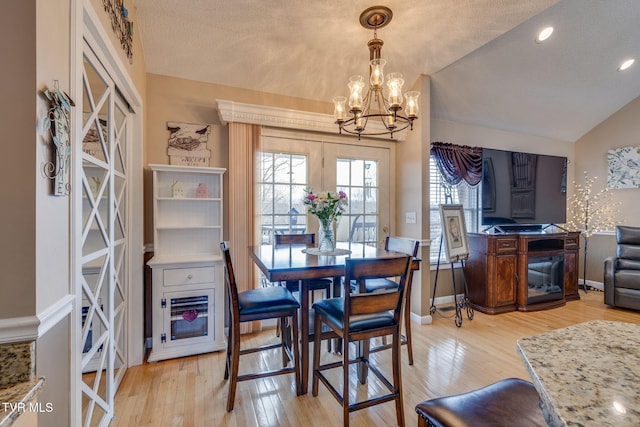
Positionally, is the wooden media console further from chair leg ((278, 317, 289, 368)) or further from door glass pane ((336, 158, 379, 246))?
chair leg ((278, 317, 289, 368))

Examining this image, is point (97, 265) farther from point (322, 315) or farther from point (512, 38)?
point (512, 38)

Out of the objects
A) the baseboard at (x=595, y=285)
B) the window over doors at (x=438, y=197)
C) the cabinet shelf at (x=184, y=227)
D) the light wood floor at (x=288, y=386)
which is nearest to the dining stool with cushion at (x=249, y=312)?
the light wood floor at (x=288, y=386)

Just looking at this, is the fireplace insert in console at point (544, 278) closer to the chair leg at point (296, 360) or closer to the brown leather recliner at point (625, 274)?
the brown leather recliner at point (625, 274)

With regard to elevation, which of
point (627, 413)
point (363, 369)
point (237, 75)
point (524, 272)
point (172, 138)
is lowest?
point (363, 369)

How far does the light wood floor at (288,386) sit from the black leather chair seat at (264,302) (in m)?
0.62

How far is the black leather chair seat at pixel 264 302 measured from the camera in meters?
2.01

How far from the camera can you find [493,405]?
3.00ft

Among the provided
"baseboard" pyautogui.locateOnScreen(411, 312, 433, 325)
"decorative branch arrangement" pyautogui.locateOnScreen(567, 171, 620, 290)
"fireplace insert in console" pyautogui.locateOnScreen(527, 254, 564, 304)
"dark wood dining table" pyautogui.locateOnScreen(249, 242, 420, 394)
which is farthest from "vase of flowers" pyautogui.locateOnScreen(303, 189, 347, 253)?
"decorative branch arrangement" pyautogui.locateOnScreen(567, 171, 620, 290)

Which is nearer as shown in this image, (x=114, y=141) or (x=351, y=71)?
(x=114, y=141)

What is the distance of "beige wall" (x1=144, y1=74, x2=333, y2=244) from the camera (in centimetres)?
279

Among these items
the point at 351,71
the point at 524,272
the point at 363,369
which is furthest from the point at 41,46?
the point at 524,272

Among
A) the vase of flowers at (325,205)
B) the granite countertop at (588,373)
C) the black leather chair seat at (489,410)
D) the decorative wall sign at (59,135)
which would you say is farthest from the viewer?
the vase of flowers at (325,205)

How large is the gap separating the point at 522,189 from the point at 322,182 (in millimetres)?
2954

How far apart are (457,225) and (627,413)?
10.6 ft
